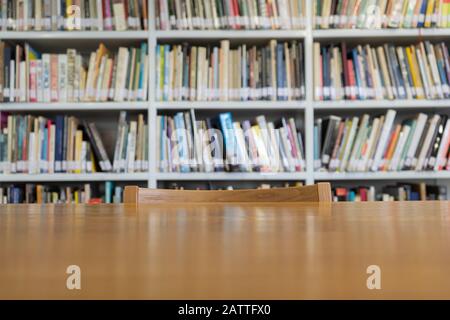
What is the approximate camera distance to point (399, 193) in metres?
2.40

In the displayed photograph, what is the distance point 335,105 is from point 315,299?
2.18 m

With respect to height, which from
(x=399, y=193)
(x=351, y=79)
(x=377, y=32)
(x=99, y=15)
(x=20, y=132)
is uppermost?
(x=99, y=15)

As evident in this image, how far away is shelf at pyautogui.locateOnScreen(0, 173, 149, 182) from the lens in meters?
2.27

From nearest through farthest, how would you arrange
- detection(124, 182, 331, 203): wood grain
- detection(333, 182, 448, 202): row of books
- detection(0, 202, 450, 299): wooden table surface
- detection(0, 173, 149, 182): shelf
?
detection(0, 202, 450, 299): wooden table surface < detection(124, 182, 331, 203): wood grain < detection(0, 173, 149, 182): shelf < detection(333, 182, 448, 202): row of books

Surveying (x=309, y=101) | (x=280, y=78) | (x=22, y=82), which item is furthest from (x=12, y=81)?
(x=309, y=101)

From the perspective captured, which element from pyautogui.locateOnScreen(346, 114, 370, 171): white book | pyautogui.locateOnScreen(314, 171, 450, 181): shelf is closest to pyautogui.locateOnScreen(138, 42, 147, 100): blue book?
pyautogui.locateOnScreen(314, 171, 450, 181): shelf

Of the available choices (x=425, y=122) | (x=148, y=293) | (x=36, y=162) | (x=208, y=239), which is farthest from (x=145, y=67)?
(x=148, y=293)

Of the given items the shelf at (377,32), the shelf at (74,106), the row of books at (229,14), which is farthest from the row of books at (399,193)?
the shelf at (74,106)

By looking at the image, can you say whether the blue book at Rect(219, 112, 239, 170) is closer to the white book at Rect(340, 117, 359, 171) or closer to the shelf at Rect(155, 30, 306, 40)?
the shelf at Rect(155, 30, 306, 40)

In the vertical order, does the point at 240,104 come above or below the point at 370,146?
above

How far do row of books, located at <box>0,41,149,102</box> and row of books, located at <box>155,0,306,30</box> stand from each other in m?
0.20

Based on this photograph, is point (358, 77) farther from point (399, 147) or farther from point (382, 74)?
point (399, 147)

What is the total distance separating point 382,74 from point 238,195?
4.59ft

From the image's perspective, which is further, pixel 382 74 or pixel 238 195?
pixel 382 74
